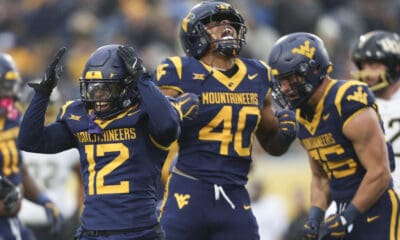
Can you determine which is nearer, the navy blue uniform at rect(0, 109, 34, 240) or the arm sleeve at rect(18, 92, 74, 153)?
the arm sleeve at rect(18, 92, 74, 153)

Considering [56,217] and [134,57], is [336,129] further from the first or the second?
[56,217]

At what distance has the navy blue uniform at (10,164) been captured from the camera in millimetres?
7367

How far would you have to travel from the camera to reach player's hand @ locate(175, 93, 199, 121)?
219 inches

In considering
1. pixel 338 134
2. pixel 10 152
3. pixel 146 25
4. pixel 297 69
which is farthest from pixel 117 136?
pixel 146 25

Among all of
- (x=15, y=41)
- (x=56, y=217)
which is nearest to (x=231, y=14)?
(x=56, y=217)

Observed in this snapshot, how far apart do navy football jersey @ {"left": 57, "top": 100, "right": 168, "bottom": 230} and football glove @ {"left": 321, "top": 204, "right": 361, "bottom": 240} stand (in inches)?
45.9

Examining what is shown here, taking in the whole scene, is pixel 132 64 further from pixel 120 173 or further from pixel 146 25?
pixel 146 25

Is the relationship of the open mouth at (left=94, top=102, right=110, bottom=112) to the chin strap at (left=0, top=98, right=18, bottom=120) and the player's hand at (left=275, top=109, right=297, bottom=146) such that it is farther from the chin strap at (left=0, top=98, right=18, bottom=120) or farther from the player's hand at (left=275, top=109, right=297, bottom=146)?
the chin strap at (left=0, top=98, right=18, bottom=120)

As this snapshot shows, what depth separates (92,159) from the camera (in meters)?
5.48

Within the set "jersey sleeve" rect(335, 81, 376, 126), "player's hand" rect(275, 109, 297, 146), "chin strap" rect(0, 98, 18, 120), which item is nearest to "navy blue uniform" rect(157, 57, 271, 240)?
"player's hand" rect(275, 109, 297, 146)

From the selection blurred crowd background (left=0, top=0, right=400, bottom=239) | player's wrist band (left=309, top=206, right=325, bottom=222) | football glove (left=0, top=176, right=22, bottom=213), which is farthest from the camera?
blurred crowd background (left=0, top=0, right=400, bottom=239)

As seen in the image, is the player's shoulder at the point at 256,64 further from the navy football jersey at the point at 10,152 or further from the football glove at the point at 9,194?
the navy football jersey at the point at 10,152

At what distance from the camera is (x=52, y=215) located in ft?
24.7

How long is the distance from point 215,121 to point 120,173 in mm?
831
